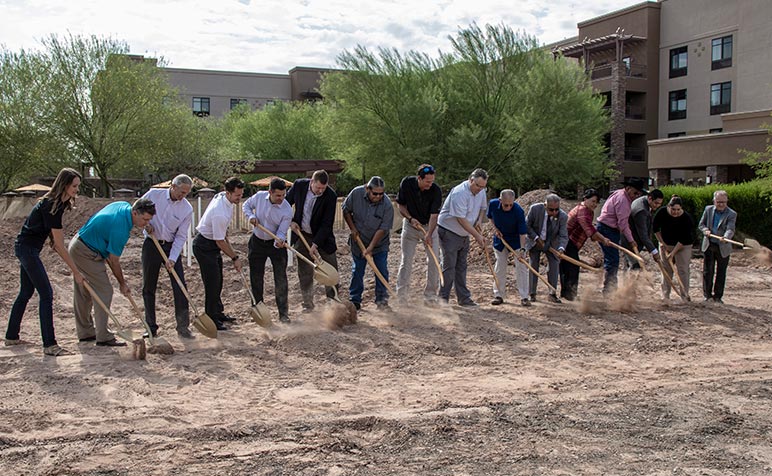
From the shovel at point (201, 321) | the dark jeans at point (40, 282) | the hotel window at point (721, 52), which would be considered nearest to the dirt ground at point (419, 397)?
the shovel at point (201, 321)

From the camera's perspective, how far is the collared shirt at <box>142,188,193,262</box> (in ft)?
26.0

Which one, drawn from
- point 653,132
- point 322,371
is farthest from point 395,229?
point 653,132

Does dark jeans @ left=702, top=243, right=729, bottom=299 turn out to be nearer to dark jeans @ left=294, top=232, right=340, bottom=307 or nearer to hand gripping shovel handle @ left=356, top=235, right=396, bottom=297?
hand gripping shovel handle @ left=356, top=235, right=396, bottom=297

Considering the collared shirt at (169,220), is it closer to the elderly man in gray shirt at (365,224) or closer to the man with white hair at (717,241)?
the elderly man in gray shirt at (365,224)

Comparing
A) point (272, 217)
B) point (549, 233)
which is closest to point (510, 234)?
point (549, 233)

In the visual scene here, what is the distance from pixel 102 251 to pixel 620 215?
6841mm

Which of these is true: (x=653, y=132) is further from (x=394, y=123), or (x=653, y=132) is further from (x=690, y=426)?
(x=690, y=426)

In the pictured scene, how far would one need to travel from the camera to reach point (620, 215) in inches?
403

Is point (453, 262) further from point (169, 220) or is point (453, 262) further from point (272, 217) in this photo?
point (169, 220)

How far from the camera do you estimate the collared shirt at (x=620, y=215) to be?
33.6 ft

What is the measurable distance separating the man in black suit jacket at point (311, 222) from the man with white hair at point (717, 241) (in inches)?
219

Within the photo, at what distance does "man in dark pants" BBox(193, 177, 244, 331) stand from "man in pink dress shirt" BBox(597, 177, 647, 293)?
5.26 m

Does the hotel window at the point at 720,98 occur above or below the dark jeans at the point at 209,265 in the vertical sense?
above

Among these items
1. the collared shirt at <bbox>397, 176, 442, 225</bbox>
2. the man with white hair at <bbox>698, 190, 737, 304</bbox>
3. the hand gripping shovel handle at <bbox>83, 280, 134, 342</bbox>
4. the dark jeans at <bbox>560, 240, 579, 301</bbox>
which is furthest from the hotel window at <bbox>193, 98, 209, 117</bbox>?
the hand gripping shovel handle at <bbox>83, 280, 134, 342</bbox>
